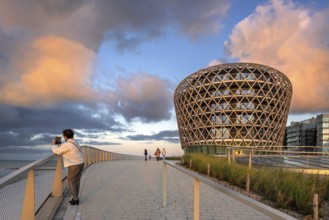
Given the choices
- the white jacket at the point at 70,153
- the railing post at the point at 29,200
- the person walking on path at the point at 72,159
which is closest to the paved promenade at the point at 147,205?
the person walking on path at the point at 72,159

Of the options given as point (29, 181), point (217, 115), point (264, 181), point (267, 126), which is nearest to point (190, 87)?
point (217, 115)

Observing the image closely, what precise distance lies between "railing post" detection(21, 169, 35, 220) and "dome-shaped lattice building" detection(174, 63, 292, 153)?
58267 millimetres

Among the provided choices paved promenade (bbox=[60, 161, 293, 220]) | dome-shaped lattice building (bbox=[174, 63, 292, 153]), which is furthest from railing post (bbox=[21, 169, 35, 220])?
dome-shaped lattice building (bbox=[174, 63, 292, 153])

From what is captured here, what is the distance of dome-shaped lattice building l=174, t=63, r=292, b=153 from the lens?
62.8 m

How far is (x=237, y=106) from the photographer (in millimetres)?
62812

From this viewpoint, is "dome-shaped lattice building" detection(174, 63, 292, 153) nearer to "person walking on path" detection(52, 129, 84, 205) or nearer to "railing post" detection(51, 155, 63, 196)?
"railing post" detection(51, 155, 63, 196)

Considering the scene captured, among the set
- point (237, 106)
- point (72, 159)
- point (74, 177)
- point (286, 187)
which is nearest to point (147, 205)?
point (74, 177)

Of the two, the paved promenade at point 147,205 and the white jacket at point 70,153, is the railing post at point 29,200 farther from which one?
the white jacket at point 70,153

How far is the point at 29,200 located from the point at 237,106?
61.4 m

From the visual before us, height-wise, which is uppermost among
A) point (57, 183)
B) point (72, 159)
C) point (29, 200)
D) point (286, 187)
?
point (72, 159)

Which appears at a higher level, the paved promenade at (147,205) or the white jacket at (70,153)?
the white jacket at (70,153)

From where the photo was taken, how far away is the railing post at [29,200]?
4.24 m

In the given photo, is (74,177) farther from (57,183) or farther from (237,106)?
(237,106)

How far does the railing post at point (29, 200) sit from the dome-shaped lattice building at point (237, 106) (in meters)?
58.3
